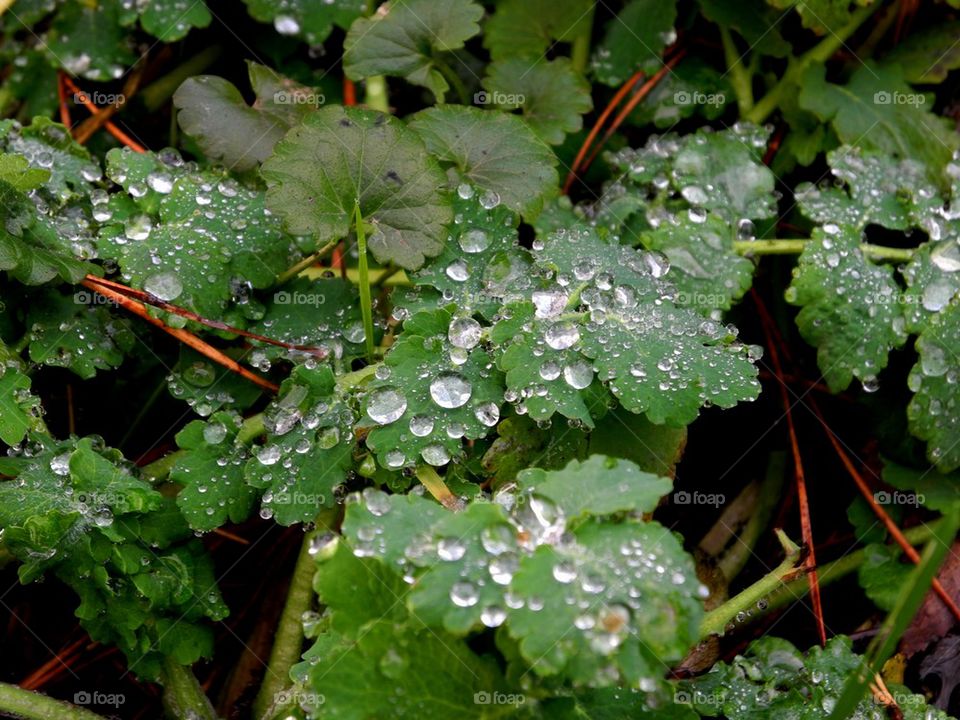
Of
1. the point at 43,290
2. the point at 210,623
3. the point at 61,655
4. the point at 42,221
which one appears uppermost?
the point at 42,221

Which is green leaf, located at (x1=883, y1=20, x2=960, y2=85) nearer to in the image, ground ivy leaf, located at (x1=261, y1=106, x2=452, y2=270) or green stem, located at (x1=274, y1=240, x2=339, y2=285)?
ground ivy leaf, located at (x1=261, y1=106, x2=452, y2=270)

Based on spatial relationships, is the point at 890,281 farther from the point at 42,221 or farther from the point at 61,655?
the point at 61,655

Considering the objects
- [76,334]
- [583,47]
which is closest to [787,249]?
[583,47]

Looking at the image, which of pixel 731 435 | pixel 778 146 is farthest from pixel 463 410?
pixel 778 146

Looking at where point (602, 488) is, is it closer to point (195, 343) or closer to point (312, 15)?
point (195, 343)

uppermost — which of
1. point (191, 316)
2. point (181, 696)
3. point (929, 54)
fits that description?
point (929, 54)

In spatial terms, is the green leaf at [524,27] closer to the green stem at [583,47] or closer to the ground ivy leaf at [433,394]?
the green stem at [583,47]

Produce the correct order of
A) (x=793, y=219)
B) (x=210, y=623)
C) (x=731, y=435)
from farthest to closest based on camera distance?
(x=793, y=219) < (x=731, y=435) < (x=210, y=623)
